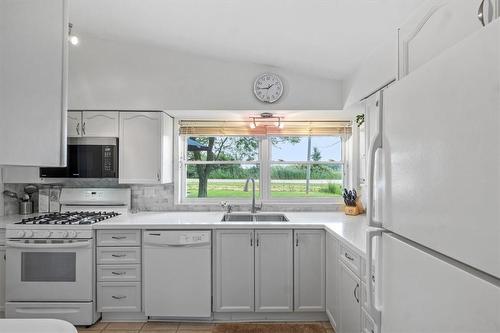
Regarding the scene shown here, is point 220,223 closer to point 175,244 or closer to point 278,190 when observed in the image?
point 175,244

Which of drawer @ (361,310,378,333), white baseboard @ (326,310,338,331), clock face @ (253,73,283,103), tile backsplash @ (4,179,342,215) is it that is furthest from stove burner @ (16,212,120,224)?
drawer @ (361,310,378,333)

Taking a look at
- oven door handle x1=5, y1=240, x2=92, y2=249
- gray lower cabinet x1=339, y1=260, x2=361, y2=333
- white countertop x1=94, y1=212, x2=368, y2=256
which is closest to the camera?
gray lower cabinet x1=339, y1=260, x2=361, y2=333

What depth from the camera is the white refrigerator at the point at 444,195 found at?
62 cm

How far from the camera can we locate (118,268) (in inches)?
111

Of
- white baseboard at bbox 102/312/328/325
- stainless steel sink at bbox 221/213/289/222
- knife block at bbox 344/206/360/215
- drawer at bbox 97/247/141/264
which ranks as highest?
knife block at bbox 344/206/360/215

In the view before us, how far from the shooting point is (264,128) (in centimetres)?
368

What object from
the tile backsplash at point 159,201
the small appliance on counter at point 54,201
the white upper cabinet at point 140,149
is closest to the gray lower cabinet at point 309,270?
the tile backsplash at point 159,201

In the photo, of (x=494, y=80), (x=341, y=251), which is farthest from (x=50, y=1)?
(x=341, y=251)

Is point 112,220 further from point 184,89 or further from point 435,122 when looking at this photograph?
point 435,122

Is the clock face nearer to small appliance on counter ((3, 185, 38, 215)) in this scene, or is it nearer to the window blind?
the window blind

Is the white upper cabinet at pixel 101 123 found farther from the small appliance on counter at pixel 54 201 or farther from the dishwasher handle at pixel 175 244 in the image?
the dishwasher handle at pixel 175 244

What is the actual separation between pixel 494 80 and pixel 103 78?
11.1 ft

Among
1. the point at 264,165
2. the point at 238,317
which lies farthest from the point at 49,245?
the point at 264,165

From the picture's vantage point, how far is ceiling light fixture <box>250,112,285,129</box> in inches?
Answer: 140
